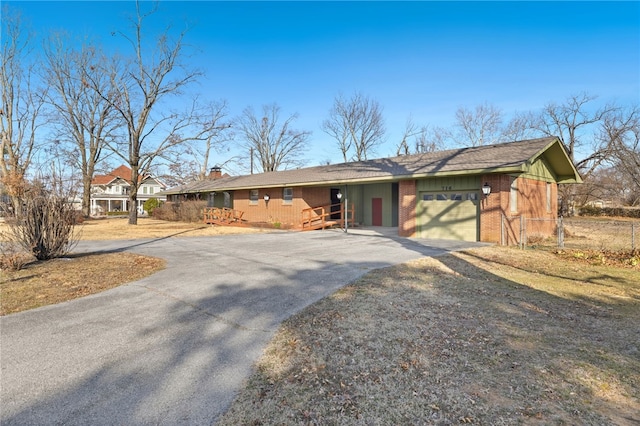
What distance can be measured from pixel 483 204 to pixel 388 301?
878cm

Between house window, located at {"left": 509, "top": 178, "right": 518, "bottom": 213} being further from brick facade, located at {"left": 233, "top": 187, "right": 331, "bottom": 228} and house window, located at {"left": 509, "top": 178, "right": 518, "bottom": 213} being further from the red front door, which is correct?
brick facade, located at {"left": 233, "top": 187, "right": 331, "bottom": 228}

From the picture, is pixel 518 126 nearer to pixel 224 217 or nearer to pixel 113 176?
pixel 224 217

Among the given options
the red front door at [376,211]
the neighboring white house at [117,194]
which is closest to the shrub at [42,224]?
the red front door at [376,211]

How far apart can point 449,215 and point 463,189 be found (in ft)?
3.85

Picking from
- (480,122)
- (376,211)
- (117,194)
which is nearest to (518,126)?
(480,122)

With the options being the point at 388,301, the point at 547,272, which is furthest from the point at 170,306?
the point at 547,272

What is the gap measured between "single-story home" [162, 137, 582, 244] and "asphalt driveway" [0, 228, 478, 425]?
23.1 ft

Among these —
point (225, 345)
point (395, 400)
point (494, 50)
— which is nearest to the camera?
point (395, 400)

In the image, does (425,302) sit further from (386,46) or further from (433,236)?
(386,46)

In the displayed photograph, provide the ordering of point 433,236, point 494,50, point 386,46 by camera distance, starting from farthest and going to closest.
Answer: point 386,46
point 494,50
point 433,236

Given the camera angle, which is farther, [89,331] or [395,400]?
[89,331]

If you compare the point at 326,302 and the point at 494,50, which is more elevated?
the point at 494,50

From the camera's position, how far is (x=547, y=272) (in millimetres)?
7578

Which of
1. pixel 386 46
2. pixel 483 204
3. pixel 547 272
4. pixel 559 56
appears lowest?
pixel 547 272
